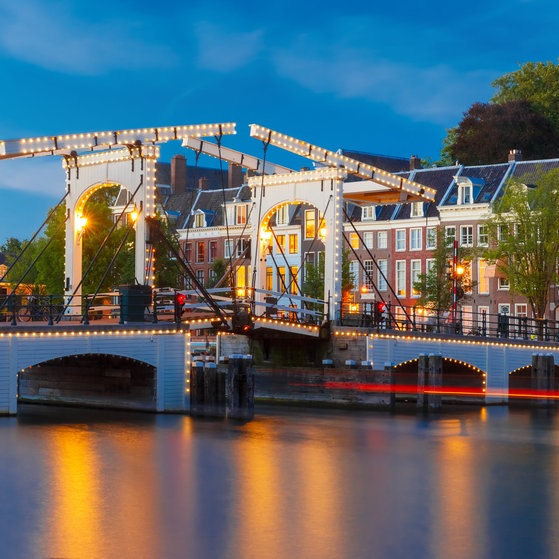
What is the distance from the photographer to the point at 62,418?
3011 cm

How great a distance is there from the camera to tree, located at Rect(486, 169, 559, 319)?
58688mm


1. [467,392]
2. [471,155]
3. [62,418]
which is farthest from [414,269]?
[62,418]

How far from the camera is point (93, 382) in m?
33.8

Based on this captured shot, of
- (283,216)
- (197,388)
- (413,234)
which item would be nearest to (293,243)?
(283,216)

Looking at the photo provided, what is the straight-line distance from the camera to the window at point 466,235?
67.6 meters

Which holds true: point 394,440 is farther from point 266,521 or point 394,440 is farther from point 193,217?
point 193,217

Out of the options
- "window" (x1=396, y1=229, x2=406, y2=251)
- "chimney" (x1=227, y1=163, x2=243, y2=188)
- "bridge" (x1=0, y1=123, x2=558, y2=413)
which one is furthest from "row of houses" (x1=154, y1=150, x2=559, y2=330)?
"bridge" (x1=0, y1=123, x2=558, y2=413)

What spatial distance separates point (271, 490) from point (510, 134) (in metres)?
59.6

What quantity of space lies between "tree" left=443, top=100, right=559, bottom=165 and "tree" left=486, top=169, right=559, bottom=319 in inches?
602

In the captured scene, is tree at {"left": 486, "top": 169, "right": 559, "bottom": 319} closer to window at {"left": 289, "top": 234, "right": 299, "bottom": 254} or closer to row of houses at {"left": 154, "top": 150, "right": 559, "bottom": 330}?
row of houses at {"left": 154, "top": 150, "right": 559, "bottom": 330}

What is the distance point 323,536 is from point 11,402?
15646 mm

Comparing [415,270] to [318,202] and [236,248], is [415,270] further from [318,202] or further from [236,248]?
[318,202]

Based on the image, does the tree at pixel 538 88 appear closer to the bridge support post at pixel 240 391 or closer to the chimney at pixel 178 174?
the chimney at pixel 178 174

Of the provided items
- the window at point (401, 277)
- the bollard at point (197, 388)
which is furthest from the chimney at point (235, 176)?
the bollard at point (197, 388)
